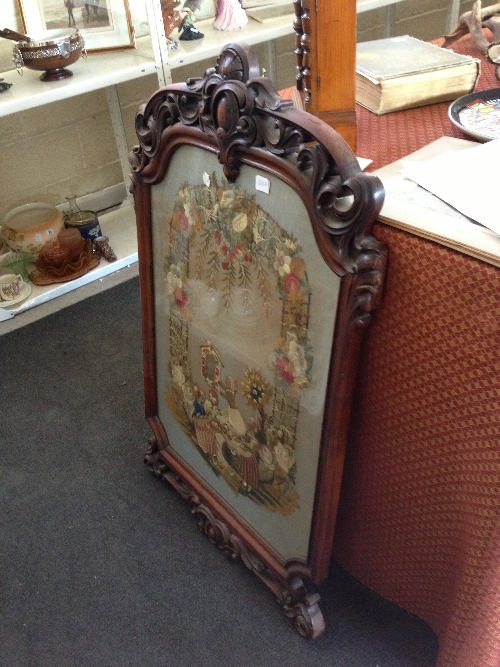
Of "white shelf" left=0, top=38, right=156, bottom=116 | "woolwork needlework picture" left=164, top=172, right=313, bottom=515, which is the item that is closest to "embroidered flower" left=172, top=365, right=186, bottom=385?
"woolwork needlework picture" left=164, top=172, right=313, bottom=515

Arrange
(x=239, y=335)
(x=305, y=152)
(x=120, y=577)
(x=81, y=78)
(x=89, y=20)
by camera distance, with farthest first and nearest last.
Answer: (x=89, y=20), (x=81, y=78), (x=120, y=577), (x=239, y=335), (x=305, y=152)

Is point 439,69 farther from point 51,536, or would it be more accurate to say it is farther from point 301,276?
point 51,536

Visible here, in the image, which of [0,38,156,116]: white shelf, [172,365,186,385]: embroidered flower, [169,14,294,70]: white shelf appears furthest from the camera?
[169,14,294,70]: white shelf

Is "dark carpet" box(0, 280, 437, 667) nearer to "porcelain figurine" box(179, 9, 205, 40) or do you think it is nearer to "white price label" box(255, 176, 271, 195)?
"white price label" box(255, 176, 271, 195)

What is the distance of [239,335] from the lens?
97 centimetres

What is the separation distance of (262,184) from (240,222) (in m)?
0.09

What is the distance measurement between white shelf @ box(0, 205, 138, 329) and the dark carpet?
413mm

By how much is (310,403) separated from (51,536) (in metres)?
0.77

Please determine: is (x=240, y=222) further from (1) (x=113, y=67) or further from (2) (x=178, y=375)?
(1) (x=113, y=67)

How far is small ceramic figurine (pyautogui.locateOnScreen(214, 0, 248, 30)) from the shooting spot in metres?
2.07

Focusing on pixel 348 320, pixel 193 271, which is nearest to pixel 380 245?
pixel 348 320

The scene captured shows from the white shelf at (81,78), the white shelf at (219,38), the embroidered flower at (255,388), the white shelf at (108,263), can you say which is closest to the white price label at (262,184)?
the embroidered flower at (255,388)

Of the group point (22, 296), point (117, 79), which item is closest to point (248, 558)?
point (22, 296)

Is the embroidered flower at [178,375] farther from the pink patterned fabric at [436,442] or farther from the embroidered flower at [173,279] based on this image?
the pink patterned fabric at [436,442]
